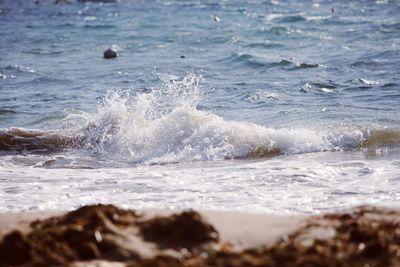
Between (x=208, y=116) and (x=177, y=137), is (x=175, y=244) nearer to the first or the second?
(x=177, y=137)

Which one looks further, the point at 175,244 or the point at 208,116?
the point at 208,116

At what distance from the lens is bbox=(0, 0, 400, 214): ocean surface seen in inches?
248

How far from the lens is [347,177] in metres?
6.75

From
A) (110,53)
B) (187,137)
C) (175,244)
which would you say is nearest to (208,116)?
(187,137)

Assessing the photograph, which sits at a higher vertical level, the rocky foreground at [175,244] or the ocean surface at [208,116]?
the rocky foreground at [175,244]

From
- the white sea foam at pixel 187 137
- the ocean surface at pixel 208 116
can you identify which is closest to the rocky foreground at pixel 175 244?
the ocean surface at pixel 208 116

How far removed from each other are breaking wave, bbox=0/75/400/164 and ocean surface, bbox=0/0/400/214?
0.02 meters

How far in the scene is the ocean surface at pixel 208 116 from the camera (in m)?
6.29

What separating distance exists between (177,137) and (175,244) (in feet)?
17.8

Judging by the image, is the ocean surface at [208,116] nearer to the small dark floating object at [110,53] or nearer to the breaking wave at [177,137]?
the breaking wave at [177,137]

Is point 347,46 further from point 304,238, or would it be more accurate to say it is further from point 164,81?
point 304,238

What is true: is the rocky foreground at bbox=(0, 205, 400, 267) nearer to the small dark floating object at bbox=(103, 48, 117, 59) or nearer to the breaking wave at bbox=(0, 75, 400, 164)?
the breaking wave at bbox=(0, 75, 400, 164)

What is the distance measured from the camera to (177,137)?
30.3 ft

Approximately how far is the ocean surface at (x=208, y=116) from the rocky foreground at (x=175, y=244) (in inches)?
54.3
